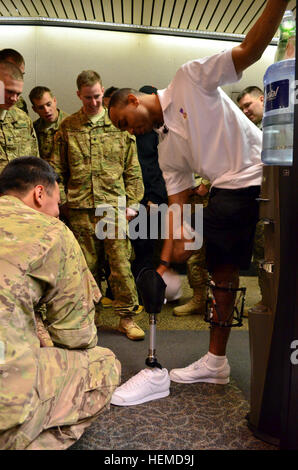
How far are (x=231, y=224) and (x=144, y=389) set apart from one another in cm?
75

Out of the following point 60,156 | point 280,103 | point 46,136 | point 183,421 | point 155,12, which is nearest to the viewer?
point 280,103

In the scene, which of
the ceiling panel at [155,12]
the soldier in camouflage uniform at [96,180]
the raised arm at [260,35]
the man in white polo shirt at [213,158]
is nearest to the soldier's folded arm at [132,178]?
the soldier in camouflage uniform at [96,180]

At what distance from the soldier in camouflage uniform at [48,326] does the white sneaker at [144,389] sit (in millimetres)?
352

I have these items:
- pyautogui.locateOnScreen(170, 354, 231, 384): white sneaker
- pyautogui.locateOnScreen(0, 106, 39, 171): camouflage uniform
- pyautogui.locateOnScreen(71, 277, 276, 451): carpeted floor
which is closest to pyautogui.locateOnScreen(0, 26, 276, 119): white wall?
pyautogui.locateOnScreen(0, 106, 39, 171): camouflage uniform

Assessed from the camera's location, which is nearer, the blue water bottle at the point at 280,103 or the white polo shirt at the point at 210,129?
the blue water bottle at the point at 280,103

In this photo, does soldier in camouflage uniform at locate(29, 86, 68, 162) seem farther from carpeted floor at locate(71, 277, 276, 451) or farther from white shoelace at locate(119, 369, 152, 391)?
white shoelace at locate(119, 369, 152, 391)

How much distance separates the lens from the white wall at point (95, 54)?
3.98 metres

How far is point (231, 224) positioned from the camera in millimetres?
1701

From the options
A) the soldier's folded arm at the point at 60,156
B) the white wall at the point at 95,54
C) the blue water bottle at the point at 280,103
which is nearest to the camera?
the blue water bottle at the point at 280,103

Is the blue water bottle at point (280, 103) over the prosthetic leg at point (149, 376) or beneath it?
over

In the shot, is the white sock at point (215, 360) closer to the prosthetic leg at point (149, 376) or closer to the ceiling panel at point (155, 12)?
the prosthetic leg at point (149, 376)

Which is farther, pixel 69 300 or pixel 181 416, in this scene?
pixel 181 416

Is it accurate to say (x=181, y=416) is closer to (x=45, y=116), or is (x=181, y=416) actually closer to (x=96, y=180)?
(x=96, y=180)

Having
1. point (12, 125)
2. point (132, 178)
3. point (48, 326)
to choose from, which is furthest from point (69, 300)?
point (12, 125)
